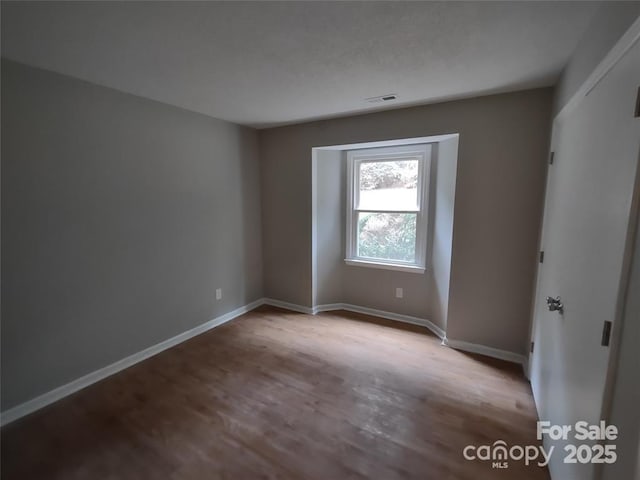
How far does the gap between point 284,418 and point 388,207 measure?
250 cm

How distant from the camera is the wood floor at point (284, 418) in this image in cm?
161

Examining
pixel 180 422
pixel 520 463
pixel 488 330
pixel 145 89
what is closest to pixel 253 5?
pixel 145 89

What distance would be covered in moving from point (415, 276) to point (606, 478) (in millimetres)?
2554

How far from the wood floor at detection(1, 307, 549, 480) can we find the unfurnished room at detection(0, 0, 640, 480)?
0.05 ft

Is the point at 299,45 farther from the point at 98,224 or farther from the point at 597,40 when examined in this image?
the point at 98,224

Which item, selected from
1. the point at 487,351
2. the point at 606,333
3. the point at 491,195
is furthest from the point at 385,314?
the point at 606,333

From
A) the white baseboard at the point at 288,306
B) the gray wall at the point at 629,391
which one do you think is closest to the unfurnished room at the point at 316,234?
the gray wall at the point at 629,391

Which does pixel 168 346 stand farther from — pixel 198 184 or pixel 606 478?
pixel 606 478

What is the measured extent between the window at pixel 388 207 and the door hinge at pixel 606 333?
237 cm

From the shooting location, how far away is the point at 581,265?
1.33 meters

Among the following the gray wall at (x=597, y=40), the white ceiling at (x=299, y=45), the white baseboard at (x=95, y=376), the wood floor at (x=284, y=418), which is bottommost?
the wood floor at (x=284, y=418)

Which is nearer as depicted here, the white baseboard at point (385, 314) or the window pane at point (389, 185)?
the white baseboard at point (385, 314)

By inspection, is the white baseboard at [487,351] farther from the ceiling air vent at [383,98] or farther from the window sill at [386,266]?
the ceiling air vent at [383,98]

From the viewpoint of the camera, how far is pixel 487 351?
2.75 meters
